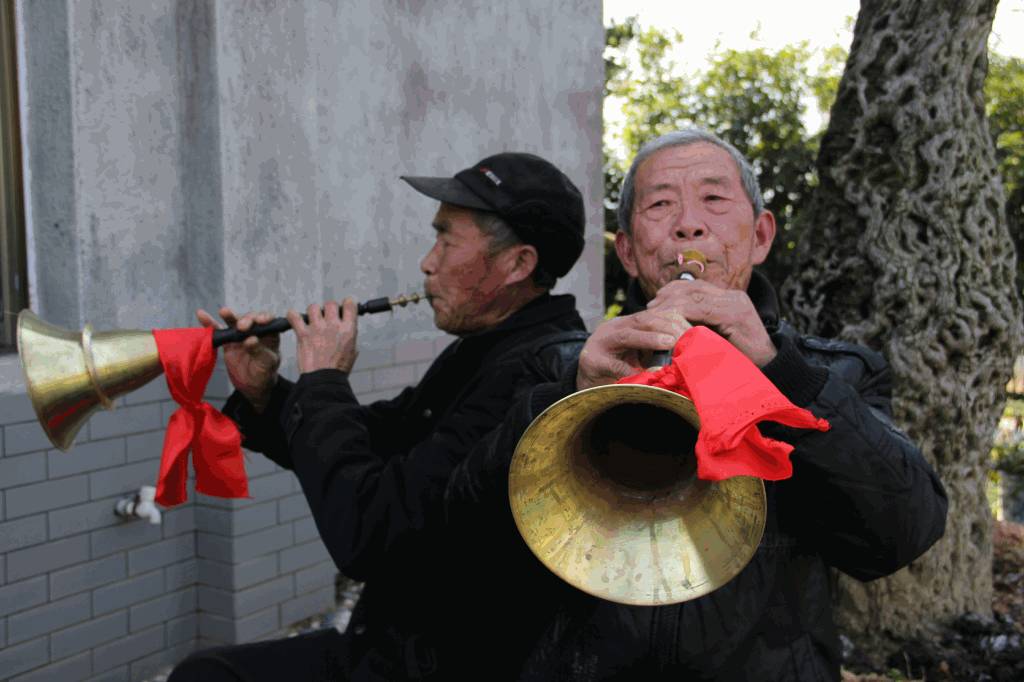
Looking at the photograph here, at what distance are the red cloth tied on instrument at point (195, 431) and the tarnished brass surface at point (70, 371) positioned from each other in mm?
97

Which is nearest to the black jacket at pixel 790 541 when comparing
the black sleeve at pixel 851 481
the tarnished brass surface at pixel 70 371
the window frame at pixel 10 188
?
the black sleeve at pixel 851 481

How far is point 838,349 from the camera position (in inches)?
78.2

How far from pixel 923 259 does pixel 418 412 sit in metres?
3.06

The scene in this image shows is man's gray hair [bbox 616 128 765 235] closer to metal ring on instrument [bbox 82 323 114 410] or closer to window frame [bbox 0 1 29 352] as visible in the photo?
metal ring on instrument [bbox 82 323 114 410]

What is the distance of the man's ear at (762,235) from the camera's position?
2133 mm

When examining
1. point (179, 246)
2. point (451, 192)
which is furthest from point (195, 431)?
point (179, 246)

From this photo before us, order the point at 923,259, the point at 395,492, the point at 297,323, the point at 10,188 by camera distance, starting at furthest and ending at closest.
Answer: the point at 923,259 → the point at 10,188 → the point at 297,323 → the point at 395,492

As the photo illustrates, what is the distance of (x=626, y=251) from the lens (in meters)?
2.20

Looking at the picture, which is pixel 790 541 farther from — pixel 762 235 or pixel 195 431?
pixel 195 431

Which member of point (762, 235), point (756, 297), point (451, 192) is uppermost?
point (451, 192)

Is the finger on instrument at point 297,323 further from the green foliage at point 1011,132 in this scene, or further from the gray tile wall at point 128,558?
the green foliage at point 1011,132

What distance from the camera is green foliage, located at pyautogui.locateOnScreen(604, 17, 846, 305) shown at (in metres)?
9.79

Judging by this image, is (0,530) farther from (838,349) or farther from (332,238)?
(838,349)

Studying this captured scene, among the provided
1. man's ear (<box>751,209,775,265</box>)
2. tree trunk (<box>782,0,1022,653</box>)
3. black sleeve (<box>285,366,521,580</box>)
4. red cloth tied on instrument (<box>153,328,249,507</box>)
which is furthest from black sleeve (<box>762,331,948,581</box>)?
tree trunk (<box>782,0,1022,653</box>)
